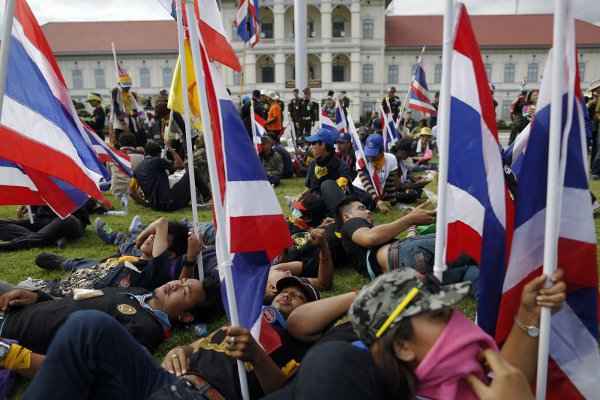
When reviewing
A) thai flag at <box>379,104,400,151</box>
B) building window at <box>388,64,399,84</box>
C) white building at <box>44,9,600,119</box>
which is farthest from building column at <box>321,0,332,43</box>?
thai flag at <box>379,104,400,151</box>

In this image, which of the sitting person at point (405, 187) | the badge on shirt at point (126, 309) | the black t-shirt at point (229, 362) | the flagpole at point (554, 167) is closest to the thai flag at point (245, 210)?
the black t-shirt at point (229, 362)

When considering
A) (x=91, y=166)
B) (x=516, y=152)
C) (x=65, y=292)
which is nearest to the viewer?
(x=91, y=166)

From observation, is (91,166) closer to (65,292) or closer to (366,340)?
→ (65,292)

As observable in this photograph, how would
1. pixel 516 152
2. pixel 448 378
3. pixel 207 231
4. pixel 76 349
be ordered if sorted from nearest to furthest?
pixel 448 378, pixel 76 349, pixel 516 152, pixel 207 231

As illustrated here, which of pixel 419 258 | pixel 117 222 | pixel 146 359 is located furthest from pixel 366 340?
pixel 117 222

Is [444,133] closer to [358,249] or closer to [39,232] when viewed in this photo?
[358,249]

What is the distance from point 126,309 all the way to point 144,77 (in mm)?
49227

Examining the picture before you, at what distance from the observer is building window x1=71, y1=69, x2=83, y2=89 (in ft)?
158

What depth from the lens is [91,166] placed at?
2.74 metres

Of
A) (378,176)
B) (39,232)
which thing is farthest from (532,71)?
(39,232)

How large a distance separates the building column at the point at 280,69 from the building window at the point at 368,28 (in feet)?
27.4

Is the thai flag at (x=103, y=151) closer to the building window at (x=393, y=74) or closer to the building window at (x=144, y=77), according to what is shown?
the building window at (x=393, y=74)

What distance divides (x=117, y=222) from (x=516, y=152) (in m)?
5.31

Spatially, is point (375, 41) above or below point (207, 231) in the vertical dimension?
above
